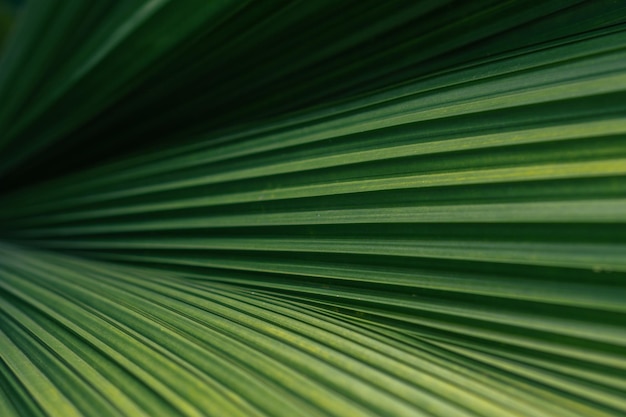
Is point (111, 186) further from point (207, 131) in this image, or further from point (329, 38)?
point (329, 38)

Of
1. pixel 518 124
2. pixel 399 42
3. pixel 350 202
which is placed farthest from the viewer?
pixel 399 42

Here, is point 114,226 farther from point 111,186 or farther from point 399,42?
point 399,42

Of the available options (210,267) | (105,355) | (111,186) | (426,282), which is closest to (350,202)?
(426,282)

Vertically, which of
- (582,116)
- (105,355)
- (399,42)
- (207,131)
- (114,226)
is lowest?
(105,355)

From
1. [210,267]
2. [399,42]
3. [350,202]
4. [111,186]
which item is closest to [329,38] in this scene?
[399,42]

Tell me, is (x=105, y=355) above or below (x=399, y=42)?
below

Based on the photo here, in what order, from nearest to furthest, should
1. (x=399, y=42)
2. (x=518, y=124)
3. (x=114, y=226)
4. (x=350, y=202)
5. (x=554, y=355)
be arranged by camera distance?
(x=554, y=355) < (x=518, y=124) < (x=350, y=202) < (x=399, y=42) < (x=114, y=226)

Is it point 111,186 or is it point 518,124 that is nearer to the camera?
point 518,124

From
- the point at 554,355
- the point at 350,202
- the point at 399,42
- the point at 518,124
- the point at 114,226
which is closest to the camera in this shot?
the point at 554,355

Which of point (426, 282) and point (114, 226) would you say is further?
point (114, 226)
